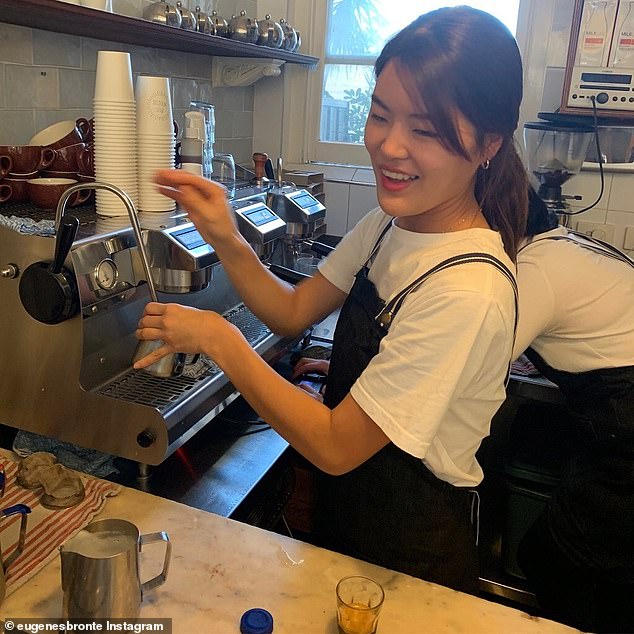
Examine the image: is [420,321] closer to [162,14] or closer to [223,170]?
[223,170]

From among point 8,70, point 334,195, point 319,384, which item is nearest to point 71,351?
point 319,384

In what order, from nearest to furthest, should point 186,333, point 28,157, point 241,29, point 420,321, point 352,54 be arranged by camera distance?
1. point 420,321
2. point 186,333
3. point 28,157
4. point 241,29
5. point 352,54

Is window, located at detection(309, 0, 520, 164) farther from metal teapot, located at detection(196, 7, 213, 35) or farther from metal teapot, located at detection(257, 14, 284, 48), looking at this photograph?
metal teapot, located at detection(196, 7, 213, 35)

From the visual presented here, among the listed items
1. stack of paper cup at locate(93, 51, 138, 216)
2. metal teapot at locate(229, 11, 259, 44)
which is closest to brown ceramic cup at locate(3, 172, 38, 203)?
stack of paper cup at locate(93, 51, 138, 216)

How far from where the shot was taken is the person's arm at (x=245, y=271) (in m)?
1.05

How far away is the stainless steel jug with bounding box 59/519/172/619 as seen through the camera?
2.32 ft

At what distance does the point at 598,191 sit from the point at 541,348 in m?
1.23

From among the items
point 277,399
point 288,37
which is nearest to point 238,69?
point 288,37

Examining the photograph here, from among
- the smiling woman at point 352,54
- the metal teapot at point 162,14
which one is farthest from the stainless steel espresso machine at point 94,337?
the smiling woman at point 352,54

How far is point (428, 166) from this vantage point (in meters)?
0.87

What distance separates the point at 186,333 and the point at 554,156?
1.62m

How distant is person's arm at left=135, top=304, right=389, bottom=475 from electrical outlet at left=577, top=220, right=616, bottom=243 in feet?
5.40

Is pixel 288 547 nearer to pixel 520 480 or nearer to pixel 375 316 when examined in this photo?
pixel 375 316

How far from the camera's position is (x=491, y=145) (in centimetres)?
89
